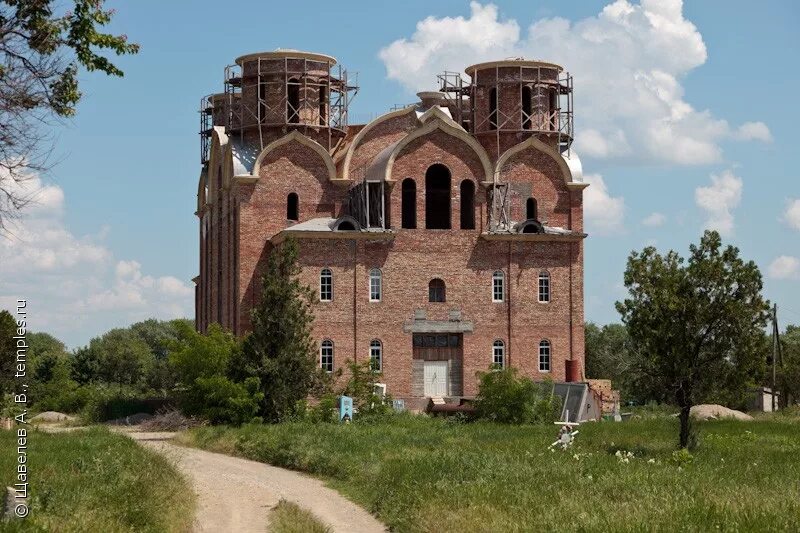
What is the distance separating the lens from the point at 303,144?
56.2 meters

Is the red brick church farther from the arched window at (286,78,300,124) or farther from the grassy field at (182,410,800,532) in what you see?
the grassy field at (182,410,800,532)

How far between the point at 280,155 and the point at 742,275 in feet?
83.7

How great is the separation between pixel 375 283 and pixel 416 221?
9.59ft

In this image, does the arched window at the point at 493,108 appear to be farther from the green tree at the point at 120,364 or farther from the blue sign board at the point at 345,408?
the green tree at the point at 120,364

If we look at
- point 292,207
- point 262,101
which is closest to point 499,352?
point 292,207

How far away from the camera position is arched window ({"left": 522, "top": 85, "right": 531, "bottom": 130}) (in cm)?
5875

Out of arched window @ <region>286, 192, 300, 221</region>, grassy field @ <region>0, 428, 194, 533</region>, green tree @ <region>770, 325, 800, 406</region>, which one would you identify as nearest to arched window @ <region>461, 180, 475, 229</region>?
arched window @ <region>286, 192, 300, 221</region>

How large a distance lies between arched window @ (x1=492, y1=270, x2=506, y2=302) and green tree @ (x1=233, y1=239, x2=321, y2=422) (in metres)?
11.8

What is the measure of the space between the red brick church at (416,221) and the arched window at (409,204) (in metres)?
0.06

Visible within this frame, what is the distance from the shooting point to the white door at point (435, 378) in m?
54.9

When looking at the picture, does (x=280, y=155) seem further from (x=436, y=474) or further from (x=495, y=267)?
(x=436, y=474)

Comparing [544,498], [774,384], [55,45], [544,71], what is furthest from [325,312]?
[55,45]

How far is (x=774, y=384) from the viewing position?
62219 millimetres

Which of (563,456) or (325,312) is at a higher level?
(325,312)
